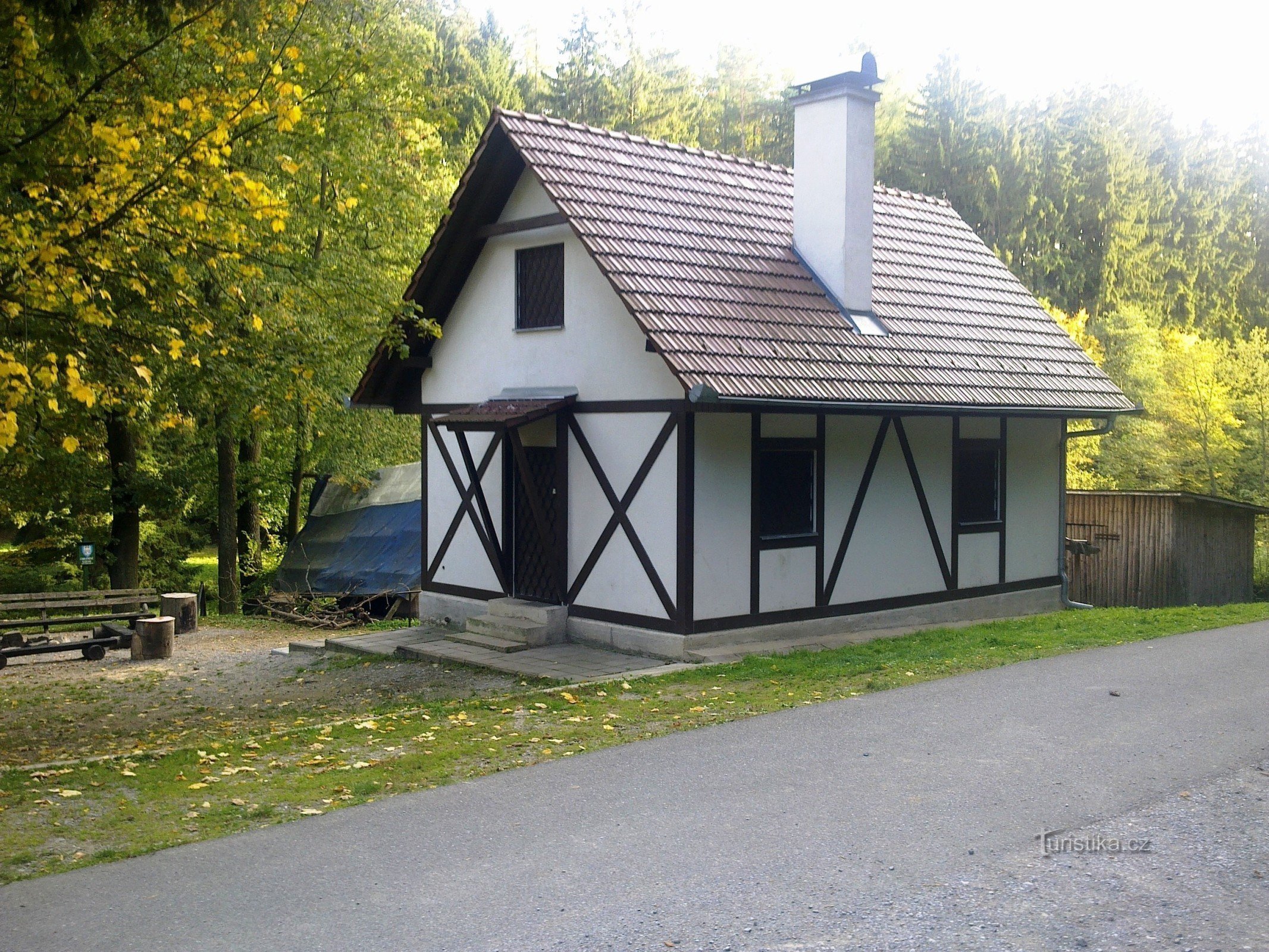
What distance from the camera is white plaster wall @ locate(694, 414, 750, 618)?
1296 cm

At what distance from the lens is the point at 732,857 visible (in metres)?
6.12

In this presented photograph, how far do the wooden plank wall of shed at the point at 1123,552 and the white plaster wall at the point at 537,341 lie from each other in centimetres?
1139

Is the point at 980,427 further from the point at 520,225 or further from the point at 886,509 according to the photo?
the point at 520,225

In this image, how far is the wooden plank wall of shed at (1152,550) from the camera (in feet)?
68.4

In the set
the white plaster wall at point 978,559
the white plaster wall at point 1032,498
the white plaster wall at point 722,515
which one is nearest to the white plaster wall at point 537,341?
the white plaster wall at point 722,515

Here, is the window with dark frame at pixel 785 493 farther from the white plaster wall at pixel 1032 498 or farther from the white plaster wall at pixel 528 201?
the white plaster wall at pixel 1032 498

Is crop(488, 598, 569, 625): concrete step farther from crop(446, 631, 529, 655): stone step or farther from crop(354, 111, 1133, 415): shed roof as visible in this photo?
crop(354, 111, 1133, 415): shed roof

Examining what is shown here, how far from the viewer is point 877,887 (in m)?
5.66

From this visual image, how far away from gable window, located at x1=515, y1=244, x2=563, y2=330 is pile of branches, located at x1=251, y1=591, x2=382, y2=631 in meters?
7.87

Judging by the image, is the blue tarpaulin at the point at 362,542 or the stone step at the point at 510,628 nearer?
the stone step at the point at 510,628

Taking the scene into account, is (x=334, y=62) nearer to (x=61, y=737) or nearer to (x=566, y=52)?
(x=61, y=737)

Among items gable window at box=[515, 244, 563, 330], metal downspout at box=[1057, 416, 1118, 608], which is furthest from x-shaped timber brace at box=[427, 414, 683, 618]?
metal downspout at box=[1057, 416, 1118, 608]

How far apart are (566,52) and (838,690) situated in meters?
46.5

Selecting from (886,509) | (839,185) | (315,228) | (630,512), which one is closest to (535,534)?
(630,512)
